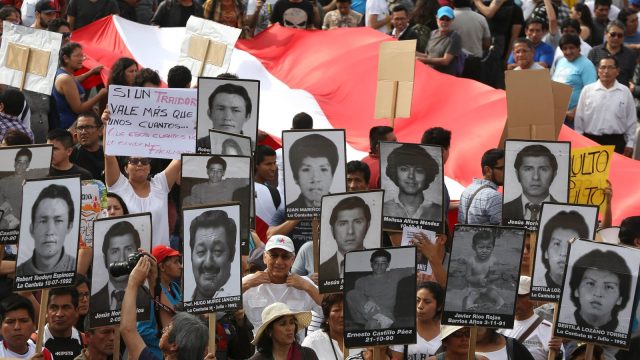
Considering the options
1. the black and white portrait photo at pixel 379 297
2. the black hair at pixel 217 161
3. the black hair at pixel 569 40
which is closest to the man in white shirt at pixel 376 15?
the black hair at pixel 569 40

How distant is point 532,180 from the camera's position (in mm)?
11500

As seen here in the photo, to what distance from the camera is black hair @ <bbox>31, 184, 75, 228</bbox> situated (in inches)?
379

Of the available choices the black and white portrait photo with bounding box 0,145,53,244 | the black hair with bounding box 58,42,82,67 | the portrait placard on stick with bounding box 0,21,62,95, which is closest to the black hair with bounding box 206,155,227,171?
the black and white portrait photo with bounding box 0,145,53,244

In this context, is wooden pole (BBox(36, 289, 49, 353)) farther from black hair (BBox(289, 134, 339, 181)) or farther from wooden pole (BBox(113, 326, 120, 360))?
black hair (BBox(289, 134, 339, 181))

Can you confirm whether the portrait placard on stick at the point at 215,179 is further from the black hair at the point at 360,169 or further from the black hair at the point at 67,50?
the black hair at the point at 67,50

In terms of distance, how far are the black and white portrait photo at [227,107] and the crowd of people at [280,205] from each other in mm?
19

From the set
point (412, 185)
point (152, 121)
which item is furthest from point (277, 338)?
point (152, 121)

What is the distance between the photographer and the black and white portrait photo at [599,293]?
940cm

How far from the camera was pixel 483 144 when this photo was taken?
14555 millimetres

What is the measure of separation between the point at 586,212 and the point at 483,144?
4213 mm

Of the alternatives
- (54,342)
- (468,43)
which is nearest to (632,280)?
(54,342)

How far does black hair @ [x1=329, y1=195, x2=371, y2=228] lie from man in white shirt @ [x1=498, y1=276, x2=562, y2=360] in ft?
3.69

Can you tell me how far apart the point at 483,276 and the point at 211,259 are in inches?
64.8

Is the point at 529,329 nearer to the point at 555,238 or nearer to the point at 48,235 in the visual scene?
the point at 555,238
